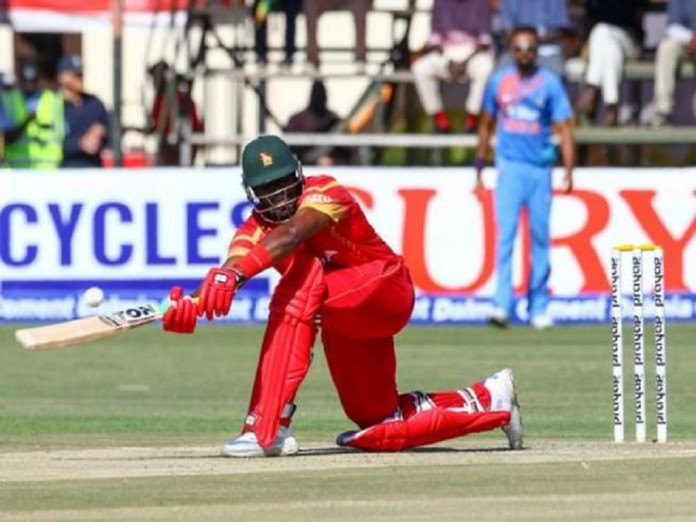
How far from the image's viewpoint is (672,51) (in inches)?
923

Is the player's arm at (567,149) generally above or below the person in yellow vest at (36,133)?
above

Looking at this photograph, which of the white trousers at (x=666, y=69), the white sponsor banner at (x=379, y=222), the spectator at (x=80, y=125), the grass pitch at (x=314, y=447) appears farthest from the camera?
the white trousers at (x=666, y=69)

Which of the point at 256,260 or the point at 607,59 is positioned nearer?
the point at 256,260

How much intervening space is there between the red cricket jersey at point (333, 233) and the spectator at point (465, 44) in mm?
13056

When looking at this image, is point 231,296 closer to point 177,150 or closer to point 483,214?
point 483,214

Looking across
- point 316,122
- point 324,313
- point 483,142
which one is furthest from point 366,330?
point 316,122

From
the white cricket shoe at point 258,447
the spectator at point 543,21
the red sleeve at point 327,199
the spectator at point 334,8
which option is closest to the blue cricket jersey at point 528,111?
the spectator at point 543,21

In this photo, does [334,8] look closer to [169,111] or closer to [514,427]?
[169,111]

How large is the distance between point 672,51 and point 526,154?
442 centimetres

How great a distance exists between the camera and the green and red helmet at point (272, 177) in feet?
34.2

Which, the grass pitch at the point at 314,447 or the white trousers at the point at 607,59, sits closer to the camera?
the grass pitch at the point at 314,447

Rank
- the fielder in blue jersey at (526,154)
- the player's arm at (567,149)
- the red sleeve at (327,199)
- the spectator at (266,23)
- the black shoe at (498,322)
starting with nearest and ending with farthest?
the red sleeve at (327,199)
the player's arm at (567,149)
the fielder in blue jersey at (526,154)
the black shoe at (498,322)
the spectator at (266,23)

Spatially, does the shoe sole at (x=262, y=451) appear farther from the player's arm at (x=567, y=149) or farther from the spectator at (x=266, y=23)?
the spectator at (x=266, y=23)

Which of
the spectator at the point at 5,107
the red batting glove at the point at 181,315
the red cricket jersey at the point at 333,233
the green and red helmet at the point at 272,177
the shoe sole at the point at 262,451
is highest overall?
the green and red helmet at the point at 272,177
